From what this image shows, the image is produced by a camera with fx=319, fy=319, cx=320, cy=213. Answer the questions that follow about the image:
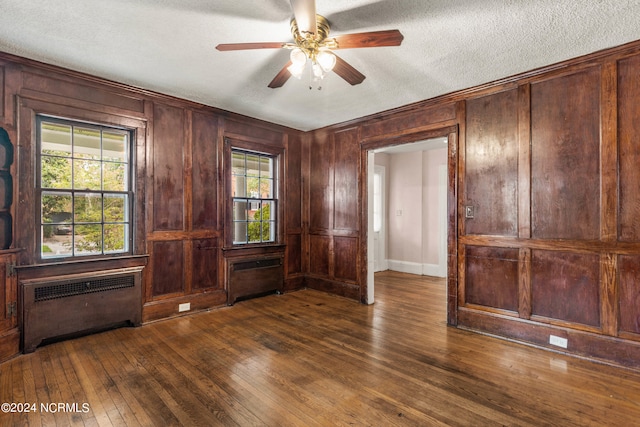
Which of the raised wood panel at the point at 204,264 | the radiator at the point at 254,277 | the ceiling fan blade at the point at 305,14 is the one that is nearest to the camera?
the ceiling fan blade at the point at 305,14

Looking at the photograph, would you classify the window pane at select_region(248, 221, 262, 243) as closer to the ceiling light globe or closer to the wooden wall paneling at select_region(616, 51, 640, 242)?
the ceiling light globe

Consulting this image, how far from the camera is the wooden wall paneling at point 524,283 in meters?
3.21

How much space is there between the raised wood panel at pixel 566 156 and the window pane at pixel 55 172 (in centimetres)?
478

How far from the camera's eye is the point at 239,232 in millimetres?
4844

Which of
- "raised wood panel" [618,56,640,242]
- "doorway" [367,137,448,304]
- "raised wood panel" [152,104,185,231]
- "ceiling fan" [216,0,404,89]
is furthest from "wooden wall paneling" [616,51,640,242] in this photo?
"raised wood panel" [152,104,185,231]

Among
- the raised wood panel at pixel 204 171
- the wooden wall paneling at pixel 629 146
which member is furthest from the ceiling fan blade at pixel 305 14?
the wooden wall paneling at pixel 629 146

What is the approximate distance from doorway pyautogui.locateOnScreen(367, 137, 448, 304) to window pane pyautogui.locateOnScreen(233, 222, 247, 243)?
3.05 m

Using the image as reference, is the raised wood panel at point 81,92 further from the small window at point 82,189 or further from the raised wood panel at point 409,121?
the raised wood panel at point 409,121

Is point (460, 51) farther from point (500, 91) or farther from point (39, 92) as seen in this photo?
point (39, 92)

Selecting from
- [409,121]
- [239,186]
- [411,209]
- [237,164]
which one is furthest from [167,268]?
[411,209]

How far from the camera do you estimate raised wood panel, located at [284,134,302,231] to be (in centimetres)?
532

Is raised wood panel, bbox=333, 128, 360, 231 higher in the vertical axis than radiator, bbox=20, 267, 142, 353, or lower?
higher

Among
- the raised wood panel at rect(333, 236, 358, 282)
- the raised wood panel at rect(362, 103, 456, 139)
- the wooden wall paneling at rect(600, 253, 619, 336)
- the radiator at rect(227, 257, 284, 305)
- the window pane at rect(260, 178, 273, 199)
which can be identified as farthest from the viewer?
the window pane at rect(260, 178, 273, 199)

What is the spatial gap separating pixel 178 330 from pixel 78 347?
890 mm
